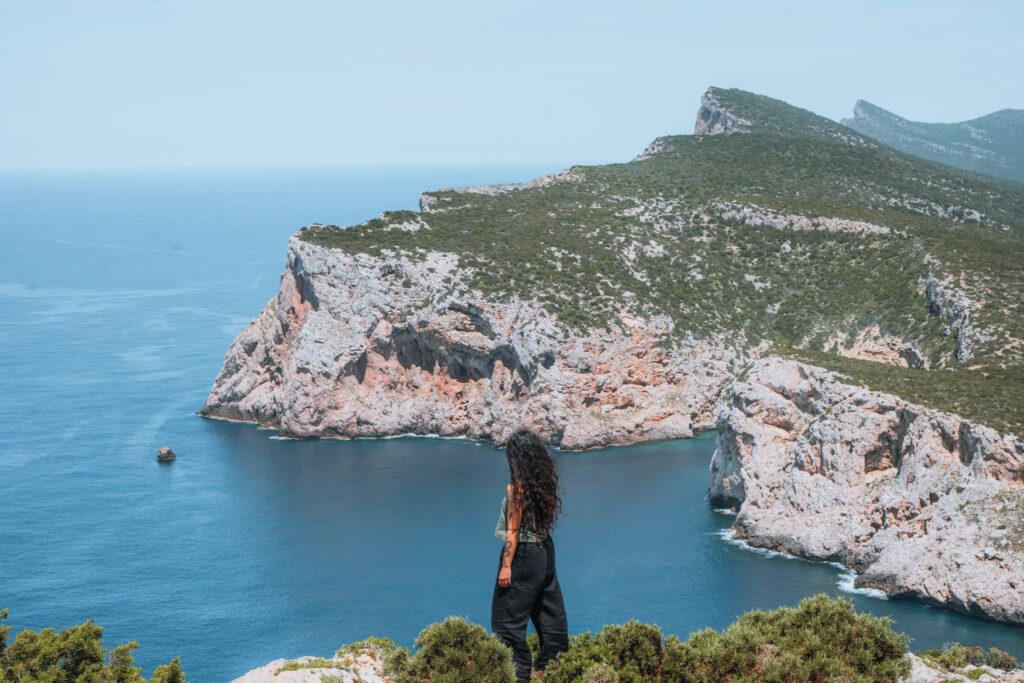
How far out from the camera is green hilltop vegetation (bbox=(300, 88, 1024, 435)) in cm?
8581

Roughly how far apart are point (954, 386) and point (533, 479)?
53.6 m

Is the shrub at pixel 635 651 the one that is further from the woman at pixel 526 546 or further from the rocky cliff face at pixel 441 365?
the rocky cliff face at pixel 441 365

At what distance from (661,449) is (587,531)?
67.0 ft

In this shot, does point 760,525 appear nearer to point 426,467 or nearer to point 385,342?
point 426,467

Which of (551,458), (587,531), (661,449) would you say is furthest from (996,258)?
(551,458)

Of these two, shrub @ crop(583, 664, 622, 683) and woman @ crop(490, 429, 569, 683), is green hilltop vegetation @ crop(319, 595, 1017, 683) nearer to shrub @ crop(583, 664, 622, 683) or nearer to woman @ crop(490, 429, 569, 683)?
shrub @ crop(583, 664, 622, 683)

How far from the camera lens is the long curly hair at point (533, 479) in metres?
16.5

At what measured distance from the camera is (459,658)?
17.7m

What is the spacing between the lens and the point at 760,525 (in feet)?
213

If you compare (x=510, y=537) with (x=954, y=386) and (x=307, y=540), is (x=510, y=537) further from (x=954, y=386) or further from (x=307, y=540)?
(x=307, y=540)

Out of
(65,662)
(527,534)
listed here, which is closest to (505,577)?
(527,534)

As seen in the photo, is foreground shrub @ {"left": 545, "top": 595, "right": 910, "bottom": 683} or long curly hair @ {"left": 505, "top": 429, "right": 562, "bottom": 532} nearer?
long curly hair @ {"left": 505, "top": 429, "right": 562, "bottom": 532}

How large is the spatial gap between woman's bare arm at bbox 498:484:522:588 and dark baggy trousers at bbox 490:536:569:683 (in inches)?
4.2

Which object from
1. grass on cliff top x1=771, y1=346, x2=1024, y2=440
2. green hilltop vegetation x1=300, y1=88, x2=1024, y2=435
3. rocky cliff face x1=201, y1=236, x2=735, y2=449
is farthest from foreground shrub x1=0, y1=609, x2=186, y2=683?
rocky cliff face x1=201, y1=236, x2=735, y2=449
